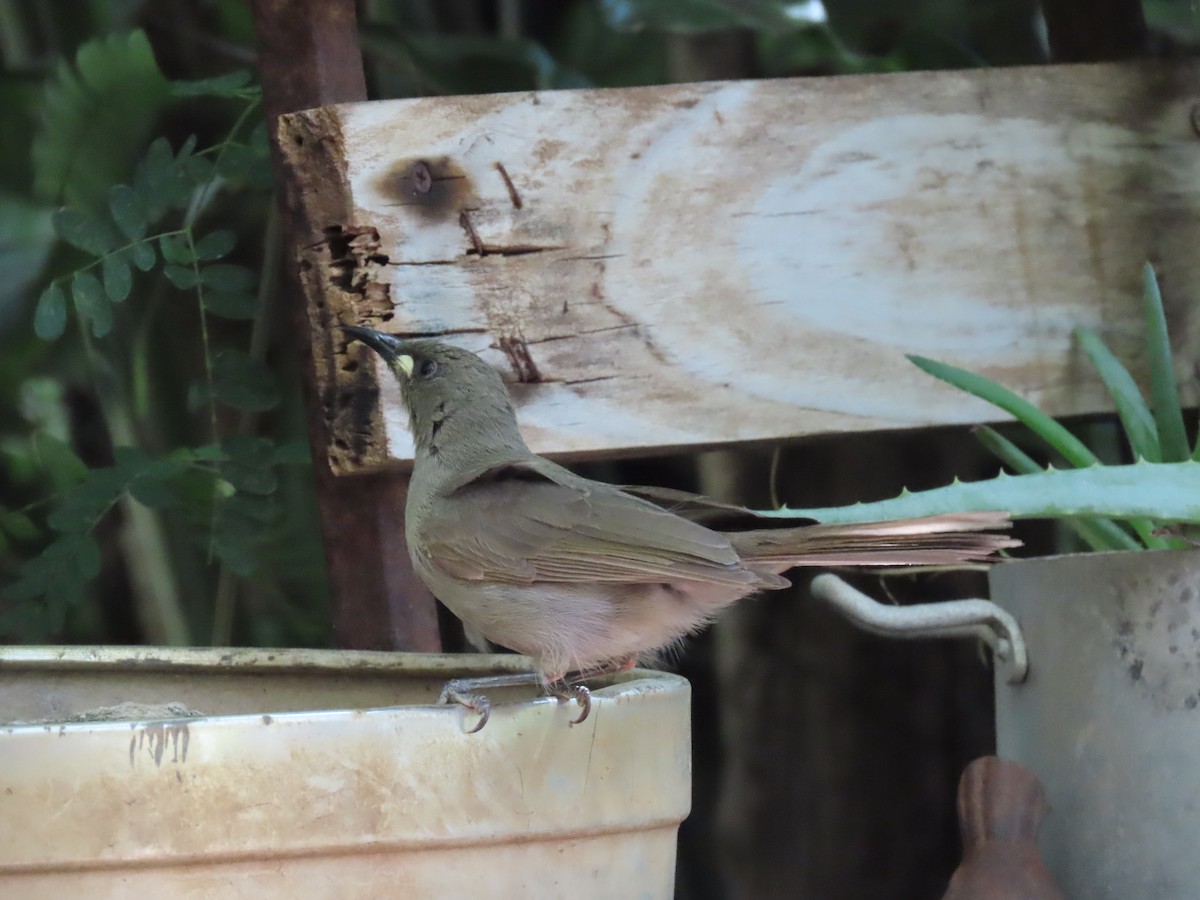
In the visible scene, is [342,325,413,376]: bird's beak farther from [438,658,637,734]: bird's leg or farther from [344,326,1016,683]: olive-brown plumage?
[438,658,637,734]: bird's leg

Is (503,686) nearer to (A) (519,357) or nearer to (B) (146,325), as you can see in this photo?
(A) (519,357)

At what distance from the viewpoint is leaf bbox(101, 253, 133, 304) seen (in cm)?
209

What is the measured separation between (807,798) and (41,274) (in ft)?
6.10

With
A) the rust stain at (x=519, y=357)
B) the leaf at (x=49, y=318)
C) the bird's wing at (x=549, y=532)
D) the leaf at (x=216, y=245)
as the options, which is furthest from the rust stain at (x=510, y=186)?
the leaf at (x=49, y=318)

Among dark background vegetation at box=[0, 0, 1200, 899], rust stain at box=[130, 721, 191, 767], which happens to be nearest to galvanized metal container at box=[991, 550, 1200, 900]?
dark background vegetation at box=[0, 0, 1200, 899]

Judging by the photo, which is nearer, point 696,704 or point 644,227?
point 644,227

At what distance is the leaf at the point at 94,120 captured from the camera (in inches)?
97.7

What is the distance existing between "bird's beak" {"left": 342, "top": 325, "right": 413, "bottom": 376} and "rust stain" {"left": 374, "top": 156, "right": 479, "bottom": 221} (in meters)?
0.18

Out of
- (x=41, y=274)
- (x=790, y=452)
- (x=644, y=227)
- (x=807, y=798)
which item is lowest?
(x=807, y=798)

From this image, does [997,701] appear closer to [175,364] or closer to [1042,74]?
[1042,74]

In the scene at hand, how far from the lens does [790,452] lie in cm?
305

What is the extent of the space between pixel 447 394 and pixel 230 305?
425 mm

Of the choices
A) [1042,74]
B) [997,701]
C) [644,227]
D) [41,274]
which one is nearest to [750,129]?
[644,227]

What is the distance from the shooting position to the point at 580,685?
1.83 meters
